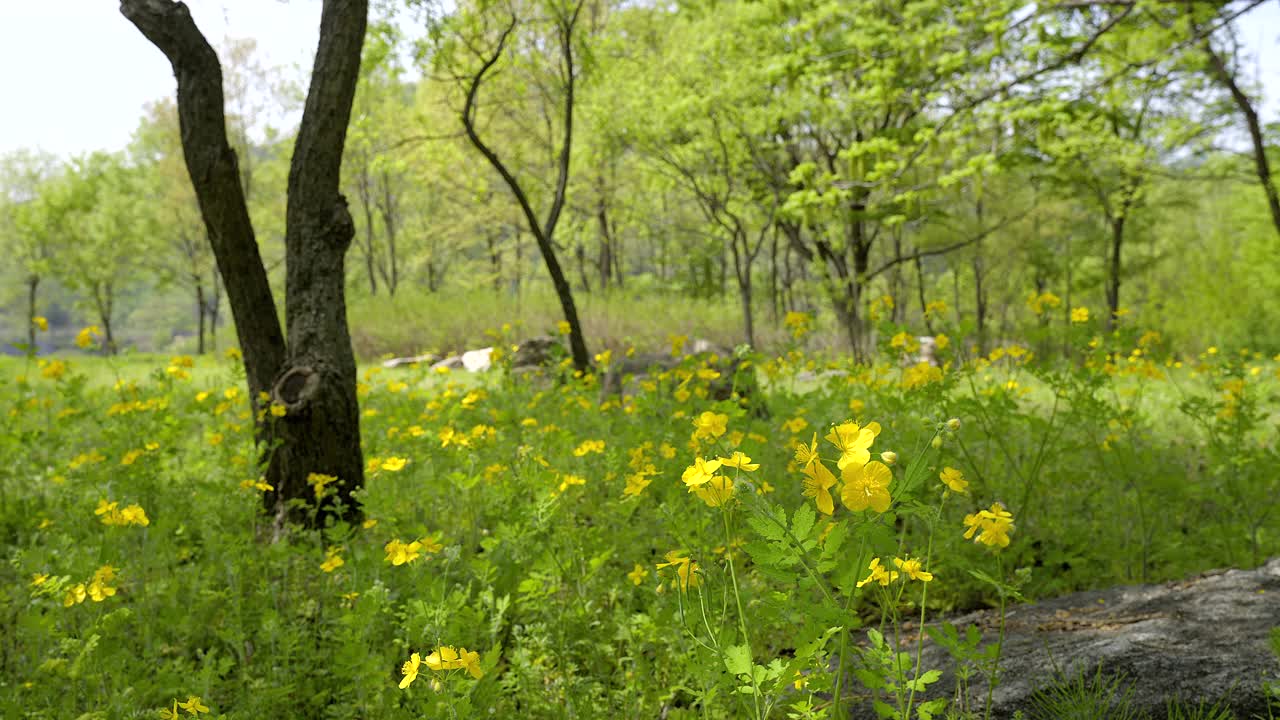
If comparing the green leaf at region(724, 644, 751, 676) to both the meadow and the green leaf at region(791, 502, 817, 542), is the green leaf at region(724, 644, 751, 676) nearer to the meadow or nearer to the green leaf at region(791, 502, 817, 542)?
the meadow

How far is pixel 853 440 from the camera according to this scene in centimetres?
102

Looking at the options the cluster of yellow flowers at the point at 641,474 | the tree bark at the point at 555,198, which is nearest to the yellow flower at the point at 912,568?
the cluster of yellow flowers at the point at 641,474

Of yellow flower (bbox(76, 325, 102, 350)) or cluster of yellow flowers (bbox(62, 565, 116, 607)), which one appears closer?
cluster of yellow flowers (bbox(62, 565, 116, 607))

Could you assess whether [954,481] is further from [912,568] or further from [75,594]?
[75,594]

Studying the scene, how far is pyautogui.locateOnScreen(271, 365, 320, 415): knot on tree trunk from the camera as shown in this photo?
11.5 feet

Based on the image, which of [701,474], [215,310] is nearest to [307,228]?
[701,474]

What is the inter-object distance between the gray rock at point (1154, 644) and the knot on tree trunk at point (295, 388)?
2976mm


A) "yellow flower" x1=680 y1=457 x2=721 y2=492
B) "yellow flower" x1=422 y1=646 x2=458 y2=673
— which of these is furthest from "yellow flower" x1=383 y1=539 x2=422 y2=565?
"yellow flower" x1=680 y1=457 x2=721 y2=492

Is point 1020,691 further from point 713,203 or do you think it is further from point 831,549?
point 713,203

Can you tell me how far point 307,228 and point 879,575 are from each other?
135 inches

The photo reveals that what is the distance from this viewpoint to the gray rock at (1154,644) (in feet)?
5.54

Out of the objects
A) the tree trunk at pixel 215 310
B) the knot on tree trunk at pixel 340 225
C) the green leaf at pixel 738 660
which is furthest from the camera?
the tree trunk at pixel 215 310

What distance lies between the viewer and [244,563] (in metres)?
2.80

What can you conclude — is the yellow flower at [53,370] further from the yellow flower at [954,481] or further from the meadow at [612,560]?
the yellow flower at [954,481]
